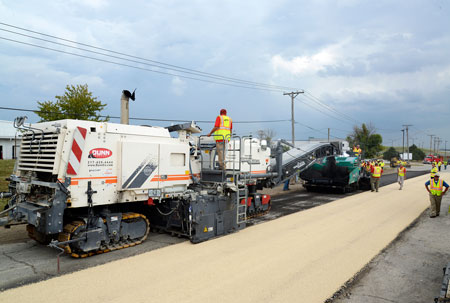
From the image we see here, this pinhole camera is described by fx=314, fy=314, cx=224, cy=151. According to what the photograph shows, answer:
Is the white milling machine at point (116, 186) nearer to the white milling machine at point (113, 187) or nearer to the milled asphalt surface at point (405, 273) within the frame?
the white milling machine at point (113, 187)

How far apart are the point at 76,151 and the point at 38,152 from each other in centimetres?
114

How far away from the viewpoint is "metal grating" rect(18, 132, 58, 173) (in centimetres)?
638

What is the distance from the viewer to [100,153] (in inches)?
260

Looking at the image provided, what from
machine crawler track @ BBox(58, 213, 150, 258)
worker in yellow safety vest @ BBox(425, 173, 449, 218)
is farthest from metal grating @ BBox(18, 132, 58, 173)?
worker in yellow safety vest @ BBox(425, 173, 449, 218)

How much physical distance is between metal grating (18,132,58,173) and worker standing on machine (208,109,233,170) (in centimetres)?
414

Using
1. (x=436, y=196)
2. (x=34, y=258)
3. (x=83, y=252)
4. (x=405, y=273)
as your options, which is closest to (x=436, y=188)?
(x=436, y=196)

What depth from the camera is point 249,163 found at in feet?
30.8

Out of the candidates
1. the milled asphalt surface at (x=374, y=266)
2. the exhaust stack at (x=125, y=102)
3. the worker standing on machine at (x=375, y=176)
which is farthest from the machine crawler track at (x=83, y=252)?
the worker standing on machine at (x=375, y=176)

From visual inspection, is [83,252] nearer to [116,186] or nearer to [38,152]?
[116,186]

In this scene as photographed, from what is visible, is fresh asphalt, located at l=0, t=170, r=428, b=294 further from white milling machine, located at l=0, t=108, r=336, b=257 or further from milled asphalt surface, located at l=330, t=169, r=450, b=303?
milled asphalt surface, located at l=330, t=169, r=450, b=303

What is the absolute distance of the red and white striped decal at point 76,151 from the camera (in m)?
6.13

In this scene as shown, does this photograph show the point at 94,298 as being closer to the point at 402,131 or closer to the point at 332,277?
the point at 332,277

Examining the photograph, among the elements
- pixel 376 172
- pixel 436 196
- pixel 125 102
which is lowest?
pixel 436 196

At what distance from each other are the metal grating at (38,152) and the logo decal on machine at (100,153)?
27.5 inches
